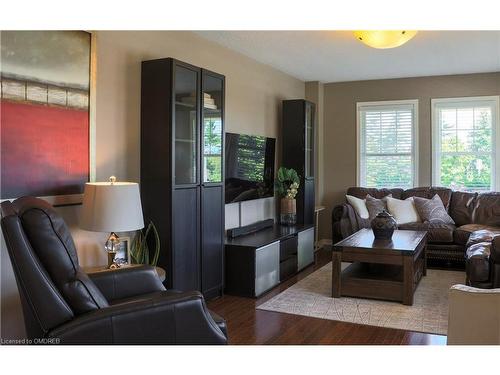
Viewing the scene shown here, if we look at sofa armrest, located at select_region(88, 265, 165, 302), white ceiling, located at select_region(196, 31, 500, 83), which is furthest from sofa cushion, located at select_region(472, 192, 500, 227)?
sofa armrest, located at select_region(88, 265, 165, 302)

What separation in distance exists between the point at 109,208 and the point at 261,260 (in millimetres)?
2010

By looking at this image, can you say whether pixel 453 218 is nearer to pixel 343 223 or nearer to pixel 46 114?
pixel 343 223

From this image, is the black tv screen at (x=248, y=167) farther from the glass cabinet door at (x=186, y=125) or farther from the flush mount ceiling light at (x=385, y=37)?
the flush mount ceiling light at (x=385, y=37)

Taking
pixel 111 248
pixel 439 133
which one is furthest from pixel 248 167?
pixel 439 133

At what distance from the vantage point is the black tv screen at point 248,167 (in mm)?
4863

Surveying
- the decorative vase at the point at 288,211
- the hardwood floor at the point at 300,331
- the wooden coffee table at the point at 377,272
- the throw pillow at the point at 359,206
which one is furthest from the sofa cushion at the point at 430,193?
the hardwood floor at the point at 300,331

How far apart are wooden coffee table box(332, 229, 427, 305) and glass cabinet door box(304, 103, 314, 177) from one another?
1.89m

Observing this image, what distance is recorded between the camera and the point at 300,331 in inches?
136

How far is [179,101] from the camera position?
369 cm

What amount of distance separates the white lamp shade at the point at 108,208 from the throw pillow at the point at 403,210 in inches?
164
